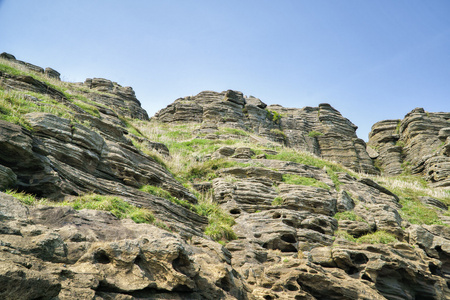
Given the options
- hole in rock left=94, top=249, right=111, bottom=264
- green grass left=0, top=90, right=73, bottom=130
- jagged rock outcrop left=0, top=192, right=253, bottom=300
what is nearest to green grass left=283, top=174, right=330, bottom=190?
jagged rock outcrop left=0, top=192, right=253, bottom=300

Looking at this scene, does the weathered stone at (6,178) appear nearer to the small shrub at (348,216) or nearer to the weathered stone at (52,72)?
the small shrub at (348,216)

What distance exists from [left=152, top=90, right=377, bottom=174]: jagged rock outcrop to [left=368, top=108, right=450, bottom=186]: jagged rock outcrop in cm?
392

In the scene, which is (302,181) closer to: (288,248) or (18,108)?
(288,248)

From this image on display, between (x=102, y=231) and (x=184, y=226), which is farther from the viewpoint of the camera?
(x=184, y=226)

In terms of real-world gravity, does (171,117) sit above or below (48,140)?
above

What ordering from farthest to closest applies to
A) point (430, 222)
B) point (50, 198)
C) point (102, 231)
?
point (430, 222), point (50, 198), point (102, 231)

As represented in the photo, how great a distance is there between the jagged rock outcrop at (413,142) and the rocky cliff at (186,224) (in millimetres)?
18932

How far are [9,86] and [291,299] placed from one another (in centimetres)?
1767

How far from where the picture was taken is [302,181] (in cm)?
1819

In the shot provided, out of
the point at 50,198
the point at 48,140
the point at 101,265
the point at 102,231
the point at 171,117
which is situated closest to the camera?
the point at 101,265

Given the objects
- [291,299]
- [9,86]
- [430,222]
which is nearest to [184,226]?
[291,299]

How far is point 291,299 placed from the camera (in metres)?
9.05

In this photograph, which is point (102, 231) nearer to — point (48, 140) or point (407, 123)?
point (48, 140)

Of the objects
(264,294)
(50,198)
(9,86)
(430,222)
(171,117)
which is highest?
(171,117)
